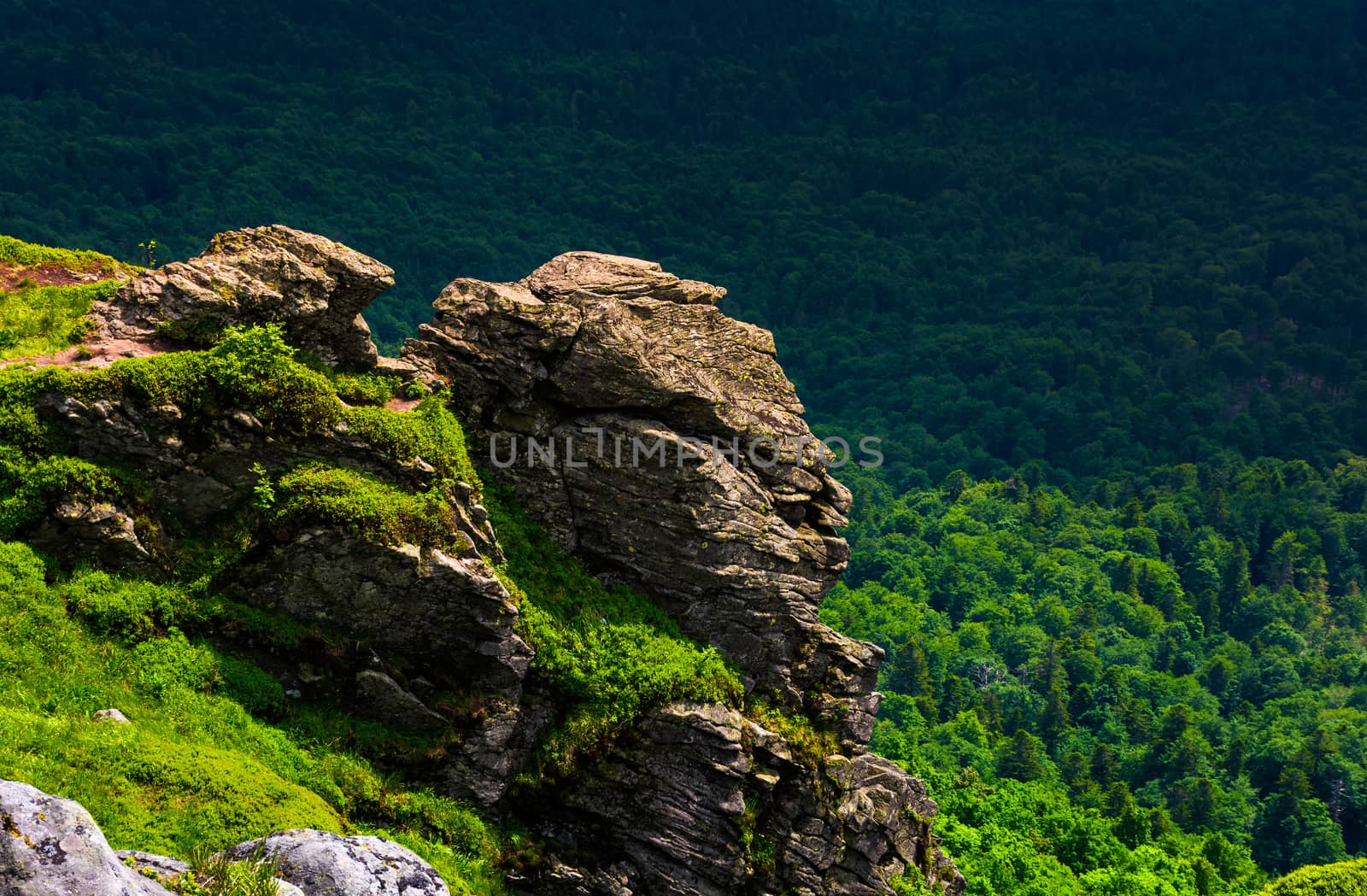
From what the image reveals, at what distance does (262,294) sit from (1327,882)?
40.3m

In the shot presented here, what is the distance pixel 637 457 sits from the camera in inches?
1168

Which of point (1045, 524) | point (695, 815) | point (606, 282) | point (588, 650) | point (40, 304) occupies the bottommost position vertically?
point (695, 815)

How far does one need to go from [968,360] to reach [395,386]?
171143 millimetres

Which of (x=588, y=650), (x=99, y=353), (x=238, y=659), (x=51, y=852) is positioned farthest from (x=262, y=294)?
(x=51, y=852)

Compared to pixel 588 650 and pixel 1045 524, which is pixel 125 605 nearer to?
pixel 588 650

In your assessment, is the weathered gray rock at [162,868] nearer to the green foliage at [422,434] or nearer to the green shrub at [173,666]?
the green shrub at [173,666]

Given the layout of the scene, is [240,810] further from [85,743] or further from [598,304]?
[598,304]

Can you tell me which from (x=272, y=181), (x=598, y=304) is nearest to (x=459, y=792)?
(x=598, y=304)

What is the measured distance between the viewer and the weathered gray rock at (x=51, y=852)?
51.2ft

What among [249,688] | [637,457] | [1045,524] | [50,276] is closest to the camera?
[249,688]

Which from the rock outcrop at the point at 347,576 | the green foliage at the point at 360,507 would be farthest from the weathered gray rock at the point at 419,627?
the green foliage at the point at 360,507

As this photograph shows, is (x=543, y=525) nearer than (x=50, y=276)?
Yes

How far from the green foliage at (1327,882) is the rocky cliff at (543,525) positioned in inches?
918

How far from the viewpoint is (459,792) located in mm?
27516
